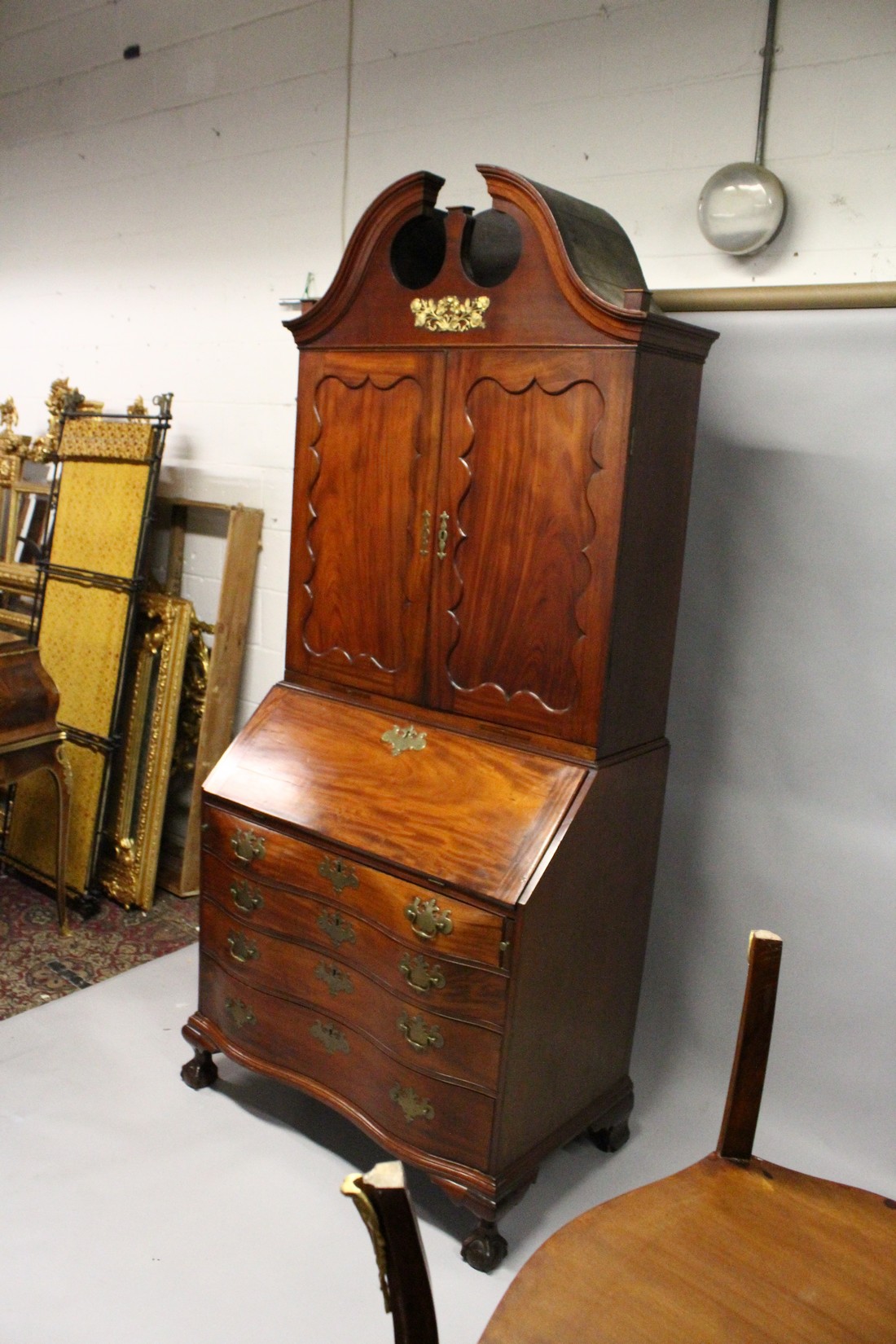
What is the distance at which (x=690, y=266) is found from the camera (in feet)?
8.05

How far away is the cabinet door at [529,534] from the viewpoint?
201 centimetres

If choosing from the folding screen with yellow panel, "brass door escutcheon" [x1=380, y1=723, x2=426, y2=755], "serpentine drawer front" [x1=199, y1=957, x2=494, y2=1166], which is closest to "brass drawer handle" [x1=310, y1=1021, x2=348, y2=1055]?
"serpentine drawer front" [x1=199, y1=957, x2=494, y2=1166]

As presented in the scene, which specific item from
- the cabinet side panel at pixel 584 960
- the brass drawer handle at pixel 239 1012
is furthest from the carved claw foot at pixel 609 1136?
the brass drawer handle at pixel 239 1012

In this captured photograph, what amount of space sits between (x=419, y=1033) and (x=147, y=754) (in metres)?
1.65

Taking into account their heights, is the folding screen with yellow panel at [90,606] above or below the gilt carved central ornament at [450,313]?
below

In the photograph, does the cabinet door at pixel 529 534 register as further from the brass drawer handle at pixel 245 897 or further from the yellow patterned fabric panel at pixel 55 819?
the yellow patterned fabric panel at pixel 55 819

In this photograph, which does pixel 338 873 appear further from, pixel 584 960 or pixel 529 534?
pixel 529 534

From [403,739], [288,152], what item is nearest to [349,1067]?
[403,739]

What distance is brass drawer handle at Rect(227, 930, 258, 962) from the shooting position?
2406 millimetres

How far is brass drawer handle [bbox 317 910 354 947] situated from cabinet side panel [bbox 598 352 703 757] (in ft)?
2.04

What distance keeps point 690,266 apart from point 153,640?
190 centimetres

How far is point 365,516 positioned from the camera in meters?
2.35

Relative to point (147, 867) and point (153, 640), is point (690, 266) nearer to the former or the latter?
point (153, 640)

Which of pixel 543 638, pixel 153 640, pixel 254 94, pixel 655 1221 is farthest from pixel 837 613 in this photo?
pixel 254 94
